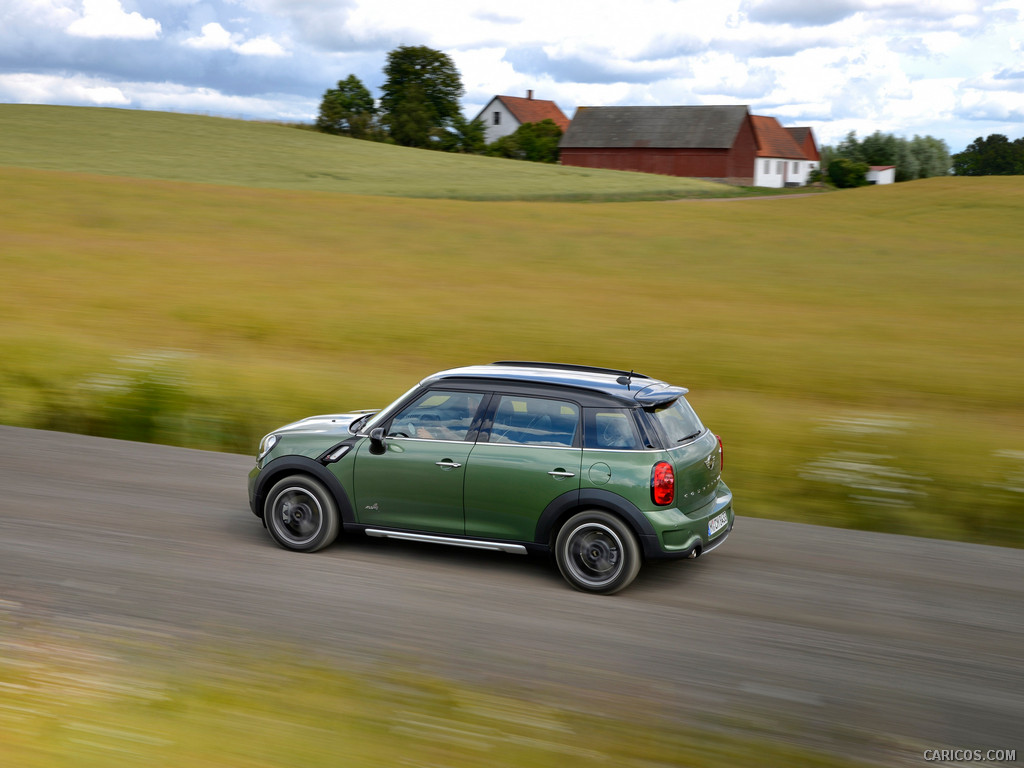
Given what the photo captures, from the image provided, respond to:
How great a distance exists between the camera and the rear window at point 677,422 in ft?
23.0

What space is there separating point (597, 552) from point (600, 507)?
0.34m

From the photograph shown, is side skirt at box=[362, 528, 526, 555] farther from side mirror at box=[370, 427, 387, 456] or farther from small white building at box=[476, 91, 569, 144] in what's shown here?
small white building at box=[476, 91, 569, 144]

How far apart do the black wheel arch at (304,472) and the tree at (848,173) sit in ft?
268

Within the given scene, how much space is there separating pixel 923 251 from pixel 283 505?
33620mm

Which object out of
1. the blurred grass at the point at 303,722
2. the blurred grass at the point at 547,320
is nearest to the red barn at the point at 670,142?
→ the blurred grass at the point at 547,320

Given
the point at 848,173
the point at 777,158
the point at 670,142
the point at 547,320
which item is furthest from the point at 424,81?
the point at 547,320

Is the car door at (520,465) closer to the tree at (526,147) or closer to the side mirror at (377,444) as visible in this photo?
the side mirror at (377,444)

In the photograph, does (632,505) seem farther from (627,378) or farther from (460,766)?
(460,766)

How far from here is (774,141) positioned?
9962 cm

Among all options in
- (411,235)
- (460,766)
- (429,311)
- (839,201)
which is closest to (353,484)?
(460,766)

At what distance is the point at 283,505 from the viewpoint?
780 centimetres

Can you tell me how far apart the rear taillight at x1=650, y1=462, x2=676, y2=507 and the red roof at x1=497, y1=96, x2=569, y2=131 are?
10459cm

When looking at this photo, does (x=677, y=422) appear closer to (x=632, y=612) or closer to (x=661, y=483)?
(x=661, y=483)

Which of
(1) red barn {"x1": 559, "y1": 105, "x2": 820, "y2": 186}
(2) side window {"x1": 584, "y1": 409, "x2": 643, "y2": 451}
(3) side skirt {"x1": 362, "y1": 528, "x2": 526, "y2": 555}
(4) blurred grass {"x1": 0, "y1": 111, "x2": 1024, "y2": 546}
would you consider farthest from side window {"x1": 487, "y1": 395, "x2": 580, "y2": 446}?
(1) red barn {"x1": 559, "y1": 105, "x2": 820, "y2": 186}
